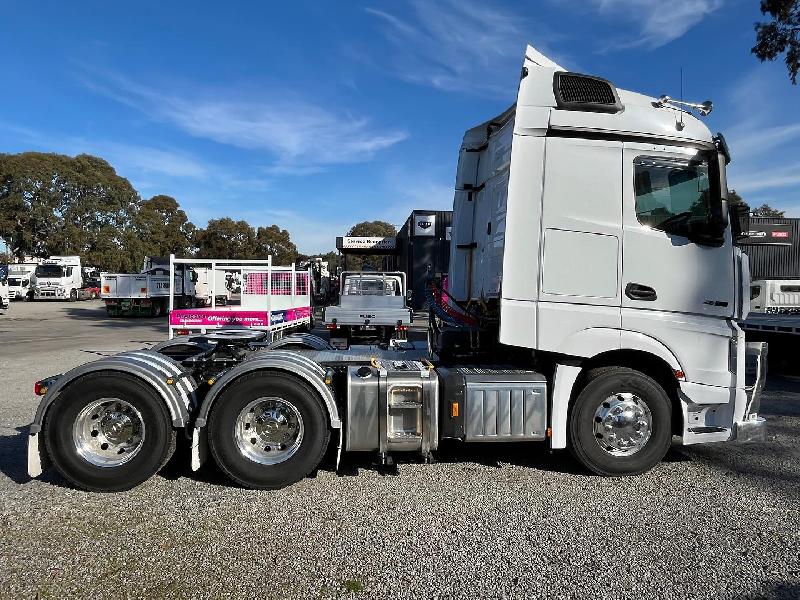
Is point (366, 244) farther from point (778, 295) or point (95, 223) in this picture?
point (95, 223)

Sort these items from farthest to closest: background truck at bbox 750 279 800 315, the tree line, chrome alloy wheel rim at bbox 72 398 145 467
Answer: the tree line, background truck at bbox 750 279 800 315, chrome alloy wheel rim at bbox 72 398 145 467

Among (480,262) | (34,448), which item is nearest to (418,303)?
(480,262)

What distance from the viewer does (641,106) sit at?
4.93 metres

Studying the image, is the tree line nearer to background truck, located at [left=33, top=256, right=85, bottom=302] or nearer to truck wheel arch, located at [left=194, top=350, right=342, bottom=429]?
background truck, located at [left=33, top=256, right=85, bottom=302]

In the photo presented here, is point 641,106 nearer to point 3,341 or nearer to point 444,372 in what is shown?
point 444,372

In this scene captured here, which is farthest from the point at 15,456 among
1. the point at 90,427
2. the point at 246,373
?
the point at 246,373

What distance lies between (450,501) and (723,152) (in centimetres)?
389

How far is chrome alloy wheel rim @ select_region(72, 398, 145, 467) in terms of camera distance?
15.0 feet

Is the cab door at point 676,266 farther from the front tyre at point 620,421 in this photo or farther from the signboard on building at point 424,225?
the signboard on building at point 424,225

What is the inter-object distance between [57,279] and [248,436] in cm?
4323

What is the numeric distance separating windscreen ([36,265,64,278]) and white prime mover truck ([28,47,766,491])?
4215 centimetres

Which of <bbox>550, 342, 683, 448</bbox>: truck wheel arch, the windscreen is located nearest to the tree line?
the windscreen

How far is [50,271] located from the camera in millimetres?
40031

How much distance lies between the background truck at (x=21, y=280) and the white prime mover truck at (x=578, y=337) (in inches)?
1775
